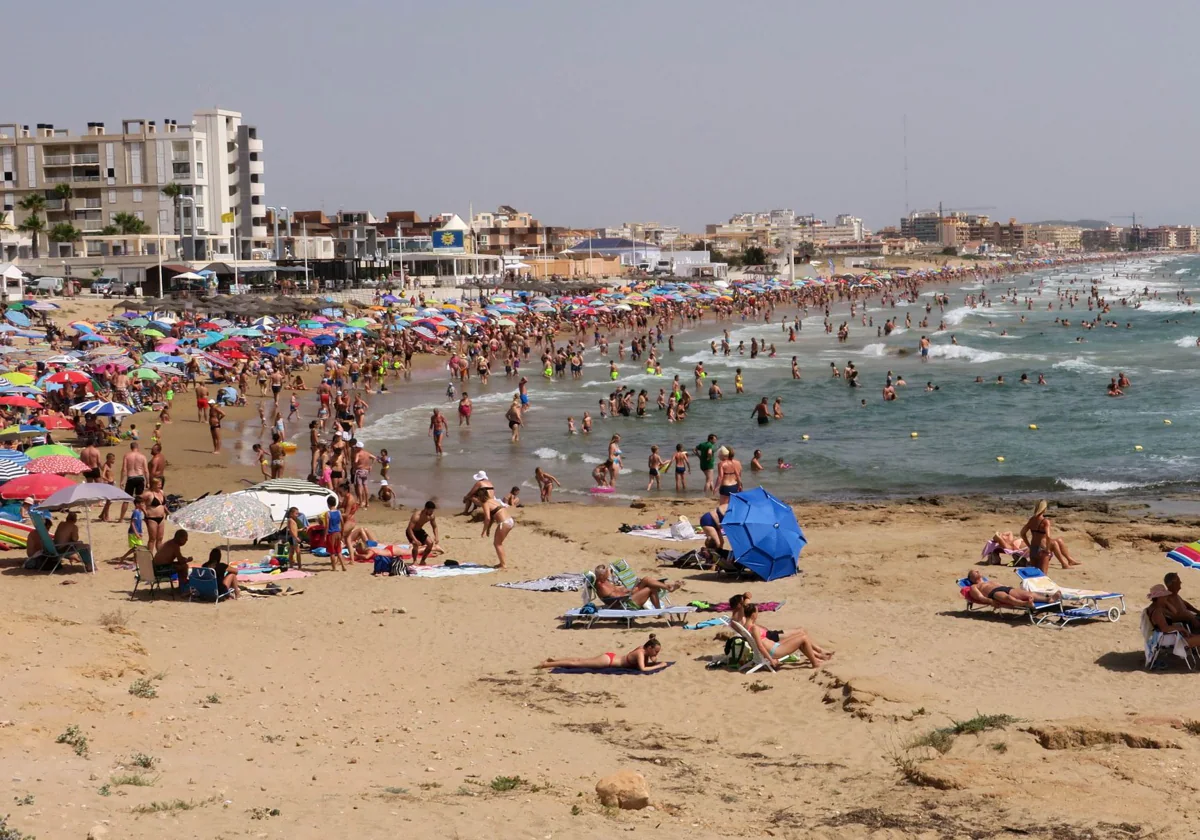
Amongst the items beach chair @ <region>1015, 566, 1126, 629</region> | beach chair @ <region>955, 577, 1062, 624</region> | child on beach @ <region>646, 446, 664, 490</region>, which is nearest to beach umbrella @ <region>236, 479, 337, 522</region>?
beach chair @ <region>955, 577, 1062, 624</region>

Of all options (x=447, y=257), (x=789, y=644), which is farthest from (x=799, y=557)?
(x=447, y=257)

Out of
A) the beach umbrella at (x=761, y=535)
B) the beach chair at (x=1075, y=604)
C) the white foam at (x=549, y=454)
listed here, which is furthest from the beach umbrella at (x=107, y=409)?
the beach chair at (x=1075, y=604)

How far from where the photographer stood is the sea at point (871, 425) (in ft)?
67.8

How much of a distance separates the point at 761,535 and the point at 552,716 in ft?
15.5

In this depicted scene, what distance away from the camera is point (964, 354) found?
4522 cm

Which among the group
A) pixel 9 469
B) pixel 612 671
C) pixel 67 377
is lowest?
pixel 612 671

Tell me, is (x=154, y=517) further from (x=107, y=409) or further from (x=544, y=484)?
(x=107, y=409)

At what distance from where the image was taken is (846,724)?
8.22 m

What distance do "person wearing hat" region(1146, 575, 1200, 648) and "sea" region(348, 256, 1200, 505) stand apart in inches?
396

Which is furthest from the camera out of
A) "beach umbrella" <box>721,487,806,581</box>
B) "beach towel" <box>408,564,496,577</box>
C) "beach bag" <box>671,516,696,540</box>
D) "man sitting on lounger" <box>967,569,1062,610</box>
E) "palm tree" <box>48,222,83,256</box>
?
"palm tree" <box>48,222,83,256</box>

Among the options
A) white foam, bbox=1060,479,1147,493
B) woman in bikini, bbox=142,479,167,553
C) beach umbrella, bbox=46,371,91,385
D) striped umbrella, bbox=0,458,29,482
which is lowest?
white foam, bbox=1060,479,1147,493

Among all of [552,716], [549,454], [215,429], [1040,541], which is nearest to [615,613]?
[552,716]

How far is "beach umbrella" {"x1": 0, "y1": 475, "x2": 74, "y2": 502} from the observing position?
12.6 meters

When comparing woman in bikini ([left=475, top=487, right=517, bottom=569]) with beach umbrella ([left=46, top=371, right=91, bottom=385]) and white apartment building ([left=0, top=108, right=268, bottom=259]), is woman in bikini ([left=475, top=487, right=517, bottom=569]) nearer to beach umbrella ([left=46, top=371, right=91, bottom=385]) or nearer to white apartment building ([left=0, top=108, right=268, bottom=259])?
beach umbrella ([left=46, top=371, right=91, bottom=385])
